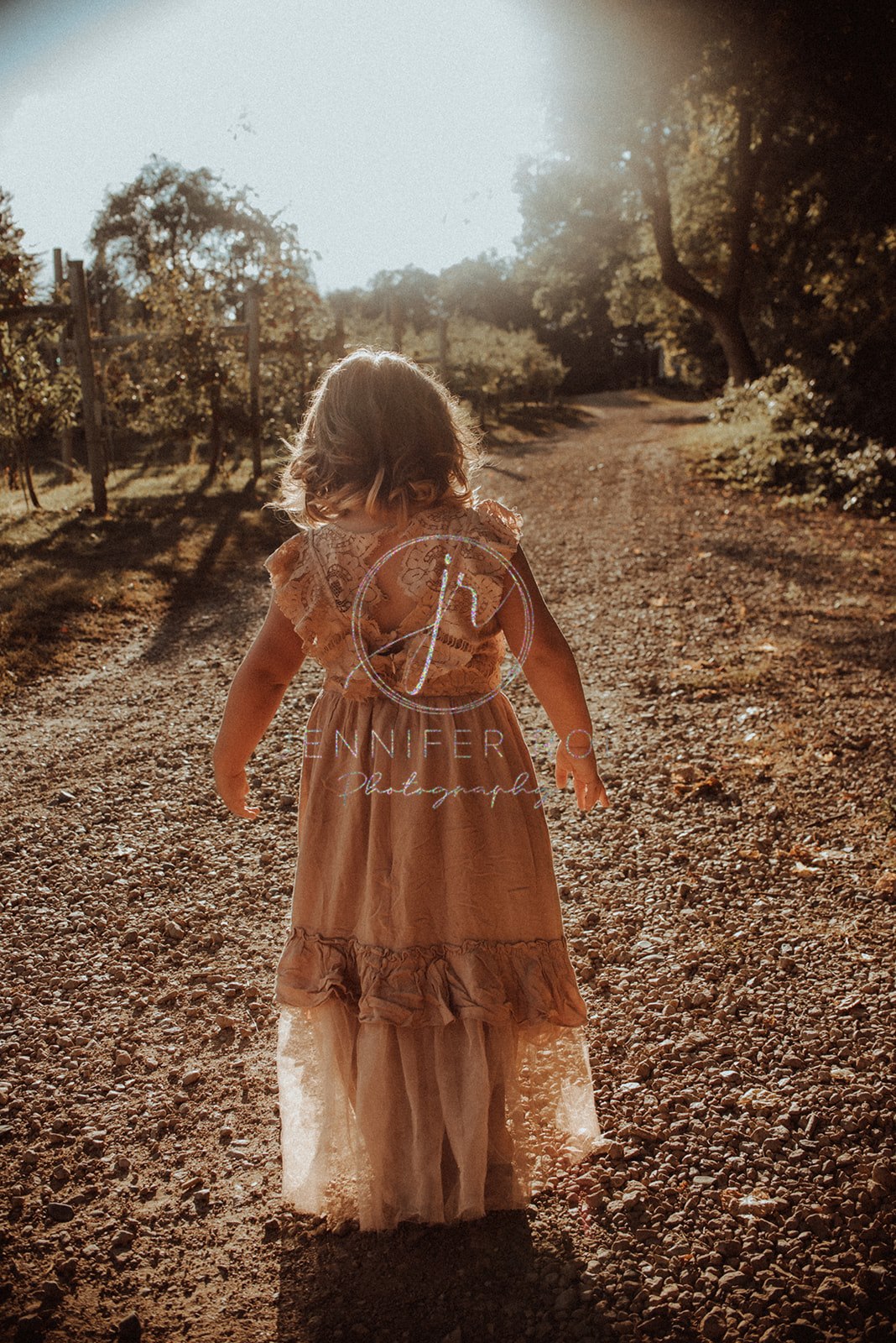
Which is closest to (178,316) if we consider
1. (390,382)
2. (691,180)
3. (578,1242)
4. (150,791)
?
(150,791)

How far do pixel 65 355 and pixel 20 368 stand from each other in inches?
87.2

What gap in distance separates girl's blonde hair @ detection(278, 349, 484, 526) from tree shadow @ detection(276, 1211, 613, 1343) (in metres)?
1.64

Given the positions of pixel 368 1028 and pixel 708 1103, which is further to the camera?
pixel 708 1103

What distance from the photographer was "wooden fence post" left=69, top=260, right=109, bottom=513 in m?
10.0

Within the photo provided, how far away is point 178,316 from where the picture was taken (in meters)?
12.6

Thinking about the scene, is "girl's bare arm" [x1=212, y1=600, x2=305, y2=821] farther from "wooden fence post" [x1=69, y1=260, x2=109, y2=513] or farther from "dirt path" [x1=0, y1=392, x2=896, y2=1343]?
"wooden fence post" [x1=69, y1=260, x2=109, y2=513]

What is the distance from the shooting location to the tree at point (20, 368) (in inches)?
377

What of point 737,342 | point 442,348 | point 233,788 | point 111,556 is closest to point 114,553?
point 111,556

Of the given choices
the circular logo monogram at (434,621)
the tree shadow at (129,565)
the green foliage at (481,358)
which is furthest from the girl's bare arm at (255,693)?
the green foliage at (481,358)

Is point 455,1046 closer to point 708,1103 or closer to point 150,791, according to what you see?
point 708,1103

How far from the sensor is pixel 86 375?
10367 mm

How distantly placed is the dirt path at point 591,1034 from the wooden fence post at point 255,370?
7803 millimetres

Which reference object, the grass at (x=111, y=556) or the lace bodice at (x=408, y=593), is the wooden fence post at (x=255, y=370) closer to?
the grass at (x=111, y=556)

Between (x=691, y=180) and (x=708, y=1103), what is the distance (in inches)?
970
